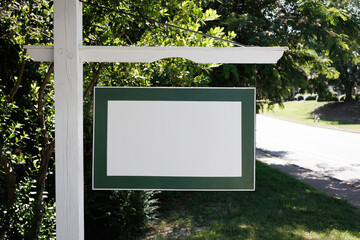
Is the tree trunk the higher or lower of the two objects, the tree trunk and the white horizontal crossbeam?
the higher

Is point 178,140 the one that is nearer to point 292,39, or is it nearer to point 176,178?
point 176,178

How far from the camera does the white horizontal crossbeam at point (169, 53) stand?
Result: 2162 millimetres

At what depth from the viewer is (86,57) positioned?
7.05ft

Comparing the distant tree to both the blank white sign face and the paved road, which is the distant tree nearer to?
the paved road

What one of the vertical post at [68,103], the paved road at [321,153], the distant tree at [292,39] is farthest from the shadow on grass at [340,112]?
the vertical post at [68,103]

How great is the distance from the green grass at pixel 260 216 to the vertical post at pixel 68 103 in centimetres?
378

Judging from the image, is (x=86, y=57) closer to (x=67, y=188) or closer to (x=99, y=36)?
(x=67, y=188)

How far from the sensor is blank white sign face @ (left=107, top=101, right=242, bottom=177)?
219 cm

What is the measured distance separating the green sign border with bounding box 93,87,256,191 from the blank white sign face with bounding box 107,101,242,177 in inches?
1.1

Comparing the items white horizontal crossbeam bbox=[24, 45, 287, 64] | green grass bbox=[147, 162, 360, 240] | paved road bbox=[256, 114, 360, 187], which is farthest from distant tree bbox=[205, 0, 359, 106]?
white horizontal crossbeam bbox=[24, 45, 287, 64]

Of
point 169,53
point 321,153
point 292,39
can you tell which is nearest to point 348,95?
point 321,153

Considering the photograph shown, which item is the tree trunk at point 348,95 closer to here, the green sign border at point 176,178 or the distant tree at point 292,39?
the distant tree at point 292,39

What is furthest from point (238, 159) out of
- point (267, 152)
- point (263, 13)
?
point (267, 152)

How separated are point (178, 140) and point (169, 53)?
1.68 feet
